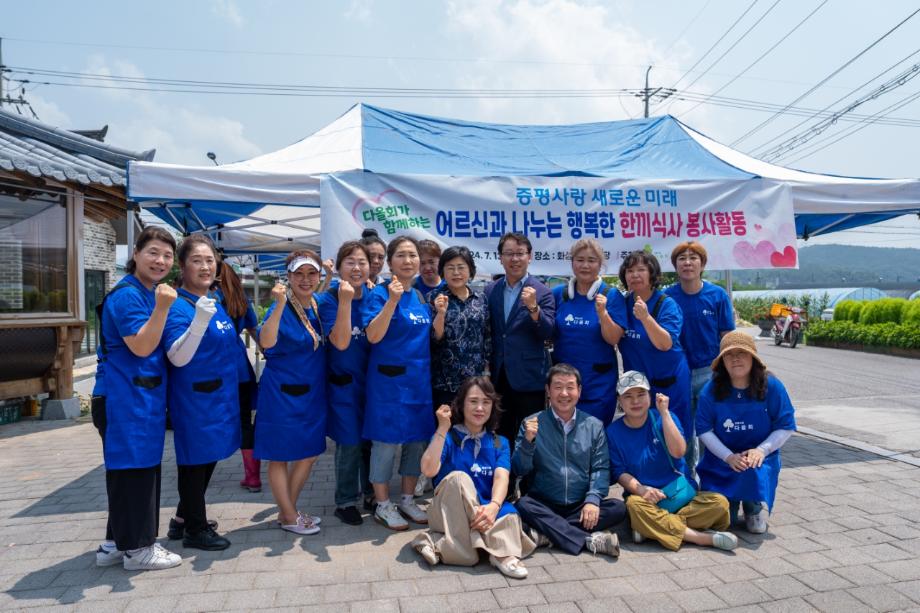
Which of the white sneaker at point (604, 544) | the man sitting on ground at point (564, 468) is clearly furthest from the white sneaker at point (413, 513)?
the white sneaker at point (604, 544)

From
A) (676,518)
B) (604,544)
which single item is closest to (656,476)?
(676,518)

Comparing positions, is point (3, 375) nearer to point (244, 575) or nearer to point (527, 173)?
point (244, 575)

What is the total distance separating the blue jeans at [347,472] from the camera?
11.5ft

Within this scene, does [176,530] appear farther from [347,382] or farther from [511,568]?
[511,568]

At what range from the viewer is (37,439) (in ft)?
18.7

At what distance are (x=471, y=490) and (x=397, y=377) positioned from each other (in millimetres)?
742

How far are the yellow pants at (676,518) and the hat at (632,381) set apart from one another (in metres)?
0.57

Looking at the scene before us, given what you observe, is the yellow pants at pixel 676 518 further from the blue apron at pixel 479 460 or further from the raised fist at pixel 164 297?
the raised fist at pixel 164 297

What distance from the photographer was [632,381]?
3277 millimetres

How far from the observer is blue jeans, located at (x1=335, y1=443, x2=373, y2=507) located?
11.5 feet

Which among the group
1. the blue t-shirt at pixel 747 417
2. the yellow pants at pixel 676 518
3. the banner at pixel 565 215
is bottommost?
the yellow pants at pixel 676 518

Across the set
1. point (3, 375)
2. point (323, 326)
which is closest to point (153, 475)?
point (323, 326)

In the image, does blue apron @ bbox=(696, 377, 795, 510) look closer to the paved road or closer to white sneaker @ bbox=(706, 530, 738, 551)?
white sneaker @ bbox=(706, 530, 738, 551)

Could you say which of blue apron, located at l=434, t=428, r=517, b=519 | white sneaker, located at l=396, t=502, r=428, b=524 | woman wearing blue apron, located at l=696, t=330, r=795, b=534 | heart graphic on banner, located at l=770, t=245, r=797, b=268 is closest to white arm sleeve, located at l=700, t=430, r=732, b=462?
woman wearing blue apron, located at l=696, t=330, r=795, b=534
